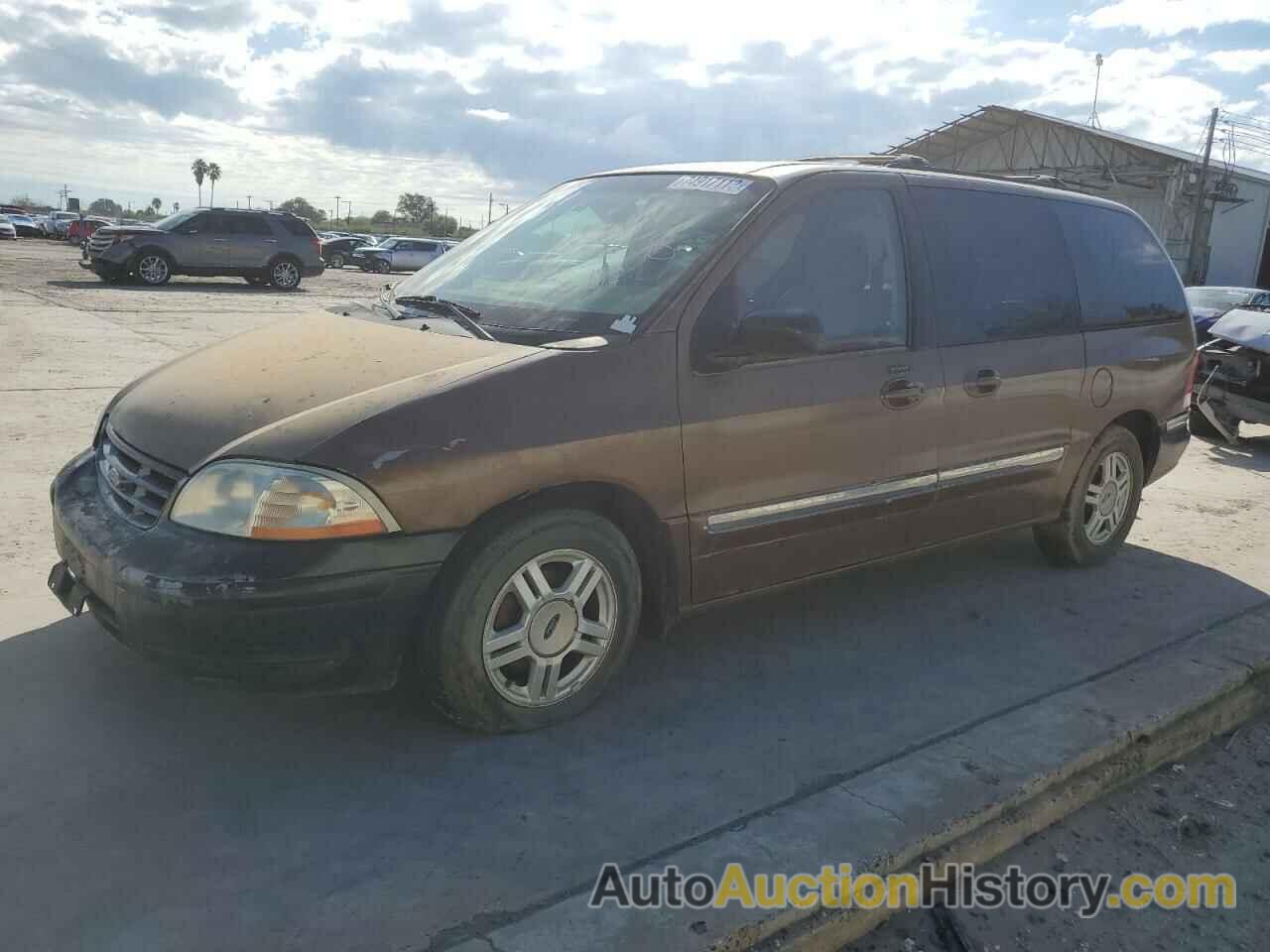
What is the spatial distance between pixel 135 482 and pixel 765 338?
6.46ft

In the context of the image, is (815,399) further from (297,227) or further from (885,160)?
(297,227)

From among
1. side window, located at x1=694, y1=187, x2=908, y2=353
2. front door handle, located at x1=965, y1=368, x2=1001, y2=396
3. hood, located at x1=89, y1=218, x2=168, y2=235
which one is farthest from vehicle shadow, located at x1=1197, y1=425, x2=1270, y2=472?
hood, located at x1=89, y1=218, x2=168, y2=235

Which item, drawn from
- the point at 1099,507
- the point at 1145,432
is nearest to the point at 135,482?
the point at 1099,507

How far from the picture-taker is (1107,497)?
532 centimetres

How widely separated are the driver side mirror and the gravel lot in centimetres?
113

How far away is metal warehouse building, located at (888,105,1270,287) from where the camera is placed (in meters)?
35.3

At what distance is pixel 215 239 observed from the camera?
22.8 meters

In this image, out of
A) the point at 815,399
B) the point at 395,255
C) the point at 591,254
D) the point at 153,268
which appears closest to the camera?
the point at 815,399

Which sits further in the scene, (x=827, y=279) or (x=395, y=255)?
(x=395, y=255)

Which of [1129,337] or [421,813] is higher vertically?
[1129,337]

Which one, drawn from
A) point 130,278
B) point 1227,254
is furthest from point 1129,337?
point 1227,254

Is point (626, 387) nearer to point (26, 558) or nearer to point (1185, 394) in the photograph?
point (26, 558)

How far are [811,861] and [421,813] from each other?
101 centimetres

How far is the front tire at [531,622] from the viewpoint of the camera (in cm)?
299
